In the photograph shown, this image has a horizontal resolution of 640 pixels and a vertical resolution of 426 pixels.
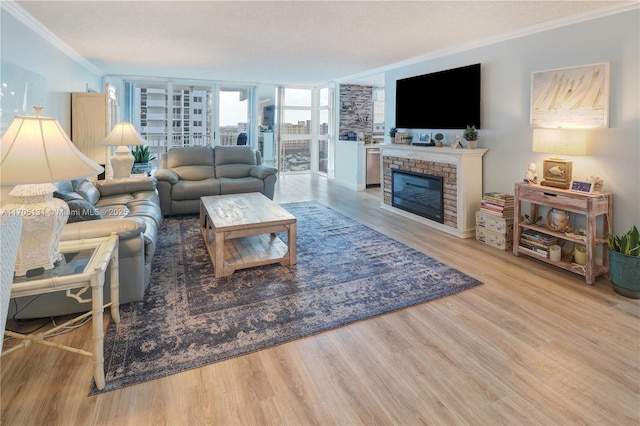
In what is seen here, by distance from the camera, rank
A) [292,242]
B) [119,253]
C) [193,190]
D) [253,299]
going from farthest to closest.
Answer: [193,190] → [292,242] → [253,299] → [119,253]

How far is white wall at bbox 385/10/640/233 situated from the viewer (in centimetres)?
312

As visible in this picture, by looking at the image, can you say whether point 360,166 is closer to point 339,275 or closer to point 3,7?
point 339,275

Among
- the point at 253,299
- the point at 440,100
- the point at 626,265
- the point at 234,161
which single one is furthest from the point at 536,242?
the point at 234,161

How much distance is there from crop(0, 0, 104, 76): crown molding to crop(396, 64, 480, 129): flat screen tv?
14.7 ft

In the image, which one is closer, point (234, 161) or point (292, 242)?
point (292, 242)

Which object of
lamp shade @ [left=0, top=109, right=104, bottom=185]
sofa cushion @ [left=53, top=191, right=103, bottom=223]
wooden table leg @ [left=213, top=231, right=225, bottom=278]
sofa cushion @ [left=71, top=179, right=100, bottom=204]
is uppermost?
lamp shade @ [left=0, top=109, right=104, bottom=185]

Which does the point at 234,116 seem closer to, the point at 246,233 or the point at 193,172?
the point at 193,172

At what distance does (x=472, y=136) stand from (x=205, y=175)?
3.87m

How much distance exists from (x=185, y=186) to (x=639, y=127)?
507 cm

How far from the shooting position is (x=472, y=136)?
448 cm

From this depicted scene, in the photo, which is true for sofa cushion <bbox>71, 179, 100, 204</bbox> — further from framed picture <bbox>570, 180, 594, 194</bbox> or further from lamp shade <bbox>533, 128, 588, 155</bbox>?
framed picture <bbox>570, 180, 594, 194</bbox>

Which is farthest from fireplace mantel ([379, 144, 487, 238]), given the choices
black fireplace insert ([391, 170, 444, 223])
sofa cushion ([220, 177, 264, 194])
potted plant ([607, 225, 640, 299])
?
sofa cushion ([220, 177, 264, 194])

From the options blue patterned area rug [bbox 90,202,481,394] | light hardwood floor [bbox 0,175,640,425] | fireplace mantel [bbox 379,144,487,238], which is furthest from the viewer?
fireplace mantel [bbox 379,144,487,238]

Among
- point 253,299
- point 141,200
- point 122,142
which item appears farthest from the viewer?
point 122,142
